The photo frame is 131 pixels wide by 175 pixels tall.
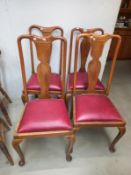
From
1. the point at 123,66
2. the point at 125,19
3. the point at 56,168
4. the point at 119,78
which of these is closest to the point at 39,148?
the point at 56,168

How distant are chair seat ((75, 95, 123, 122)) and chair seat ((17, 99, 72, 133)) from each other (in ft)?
0.44

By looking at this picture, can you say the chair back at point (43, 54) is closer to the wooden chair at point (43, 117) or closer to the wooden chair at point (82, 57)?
the wooden chair at point (43, 117)

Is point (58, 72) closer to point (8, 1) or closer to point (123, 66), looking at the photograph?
point (8, 1)

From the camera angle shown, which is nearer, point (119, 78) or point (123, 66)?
point (119, 78)

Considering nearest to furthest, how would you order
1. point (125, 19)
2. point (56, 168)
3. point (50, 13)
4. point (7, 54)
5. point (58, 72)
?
1. point (56, 168)
2. point (50, 13)
3. point (7, 54)
4. point (58, 72)
5. point (125, 19)

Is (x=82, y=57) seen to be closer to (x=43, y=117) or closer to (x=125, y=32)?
(x=43, y=117)

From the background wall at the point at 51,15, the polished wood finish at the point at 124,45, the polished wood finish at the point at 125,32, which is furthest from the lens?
the polished wood finish at the point at 124,45

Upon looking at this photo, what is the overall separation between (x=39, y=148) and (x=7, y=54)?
1037 mm

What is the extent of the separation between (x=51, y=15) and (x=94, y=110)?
990mm

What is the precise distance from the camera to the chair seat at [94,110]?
1317 millimetres

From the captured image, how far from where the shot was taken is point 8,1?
144 centimetres

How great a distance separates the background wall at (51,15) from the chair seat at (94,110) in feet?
2.45

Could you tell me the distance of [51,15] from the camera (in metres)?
1.57

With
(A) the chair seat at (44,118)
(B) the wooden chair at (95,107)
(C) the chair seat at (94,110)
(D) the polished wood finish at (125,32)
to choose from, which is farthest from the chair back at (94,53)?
(D) the polished wood finish at (125,32)
